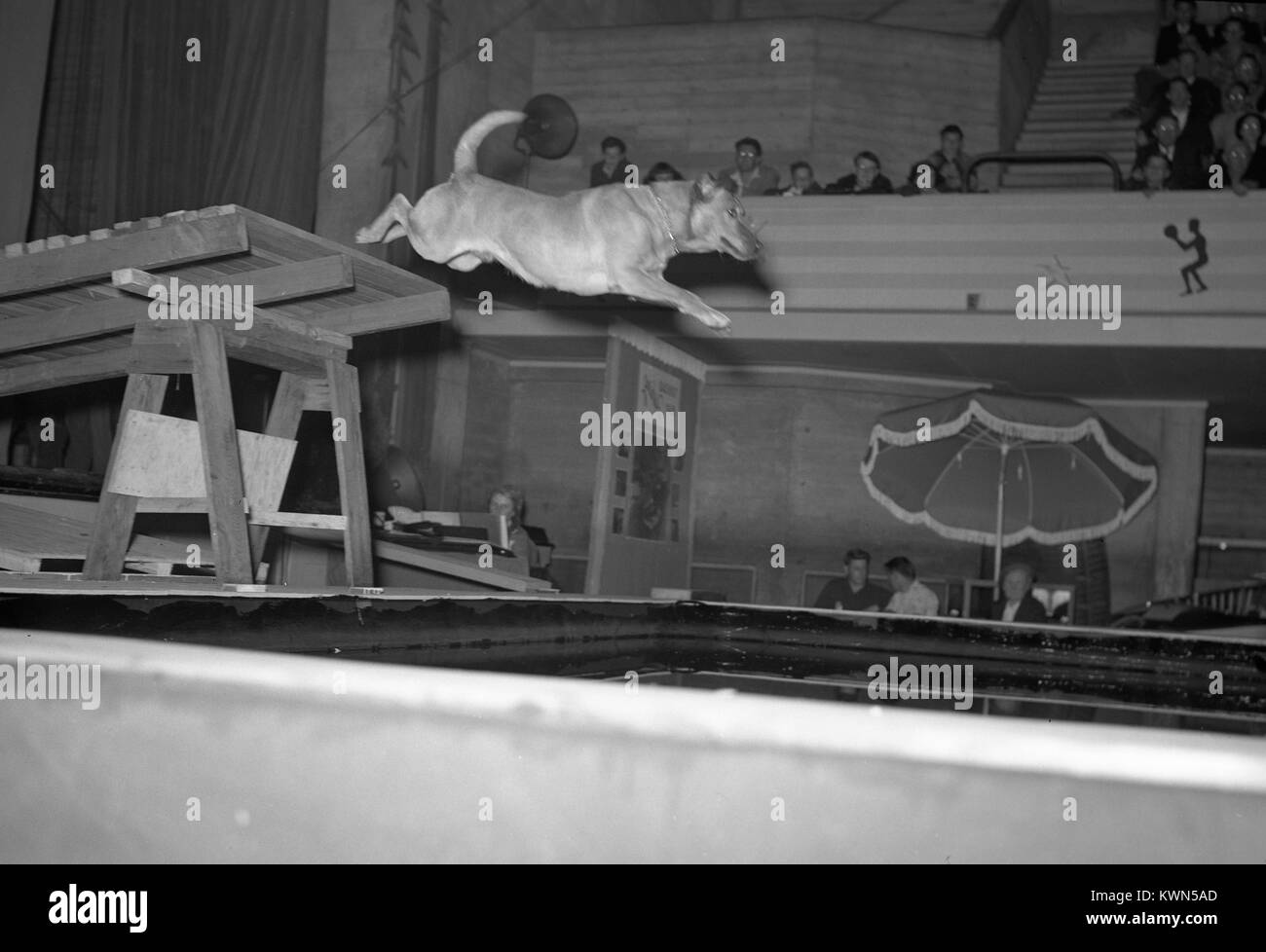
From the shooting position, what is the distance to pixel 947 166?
9133mm

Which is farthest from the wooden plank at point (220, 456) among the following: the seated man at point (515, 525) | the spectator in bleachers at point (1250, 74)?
the spectator in bleachers at point (1250, 74)

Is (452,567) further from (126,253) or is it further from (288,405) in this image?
(126,253)

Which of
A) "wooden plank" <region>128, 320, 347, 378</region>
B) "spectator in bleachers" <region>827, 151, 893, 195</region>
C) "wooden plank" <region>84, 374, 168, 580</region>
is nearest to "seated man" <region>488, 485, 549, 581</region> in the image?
"spectator in bleachers" <region>827, 151, 893, 195</region>

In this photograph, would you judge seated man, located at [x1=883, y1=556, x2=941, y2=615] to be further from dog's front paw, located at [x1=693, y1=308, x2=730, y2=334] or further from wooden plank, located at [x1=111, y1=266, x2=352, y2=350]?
wooden plank, located at [x1=111, y1=266, x2=352, y2=350]

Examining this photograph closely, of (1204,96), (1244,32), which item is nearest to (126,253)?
(1204,96)

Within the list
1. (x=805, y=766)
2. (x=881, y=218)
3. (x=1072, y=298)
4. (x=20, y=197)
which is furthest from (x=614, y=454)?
(x=805, y=766)

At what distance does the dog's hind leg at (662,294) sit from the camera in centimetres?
296

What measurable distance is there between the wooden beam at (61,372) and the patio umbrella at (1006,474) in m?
6.50

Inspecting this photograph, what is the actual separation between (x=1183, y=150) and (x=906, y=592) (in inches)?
157

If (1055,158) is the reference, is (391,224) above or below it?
below

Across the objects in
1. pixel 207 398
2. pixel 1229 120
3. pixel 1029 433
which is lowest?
pixel 207 398

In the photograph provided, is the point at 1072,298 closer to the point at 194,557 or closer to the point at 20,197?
the point at 194,557

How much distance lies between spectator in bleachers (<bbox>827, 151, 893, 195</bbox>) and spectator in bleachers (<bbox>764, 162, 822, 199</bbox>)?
175mm

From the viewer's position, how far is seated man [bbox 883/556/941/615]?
7777 millimetres
